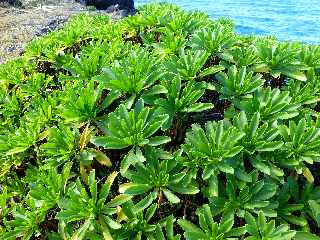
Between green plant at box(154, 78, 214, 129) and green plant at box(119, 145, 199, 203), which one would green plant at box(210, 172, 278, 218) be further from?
green plant at box(154, 78, 214, 129)

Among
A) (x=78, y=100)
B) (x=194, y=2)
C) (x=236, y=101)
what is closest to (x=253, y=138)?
(x=236, y=101)

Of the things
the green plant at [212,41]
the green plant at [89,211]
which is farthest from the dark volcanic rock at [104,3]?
the green plant at [89,211]

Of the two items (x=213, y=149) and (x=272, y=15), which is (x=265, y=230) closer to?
(x=213, y=149)

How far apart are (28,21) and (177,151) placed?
8.64m

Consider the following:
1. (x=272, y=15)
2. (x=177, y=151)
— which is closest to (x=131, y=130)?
(x=177, y=151)

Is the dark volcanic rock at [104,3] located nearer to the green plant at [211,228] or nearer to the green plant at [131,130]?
the green plant at [131,130]

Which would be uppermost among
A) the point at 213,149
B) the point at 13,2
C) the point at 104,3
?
the point at 213,149

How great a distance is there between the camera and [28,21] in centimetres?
1046

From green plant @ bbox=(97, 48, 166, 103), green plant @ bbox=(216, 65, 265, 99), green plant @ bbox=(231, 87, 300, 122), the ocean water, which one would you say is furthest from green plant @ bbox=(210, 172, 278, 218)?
the ocean water

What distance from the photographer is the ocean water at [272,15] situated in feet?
62.7

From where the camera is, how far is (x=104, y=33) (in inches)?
187

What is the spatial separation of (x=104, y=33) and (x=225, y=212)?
2.72 metres

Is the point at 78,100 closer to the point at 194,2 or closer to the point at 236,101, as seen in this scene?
the point at 236,101

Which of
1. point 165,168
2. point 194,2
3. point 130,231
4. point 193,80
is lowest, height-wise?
point 194,2
